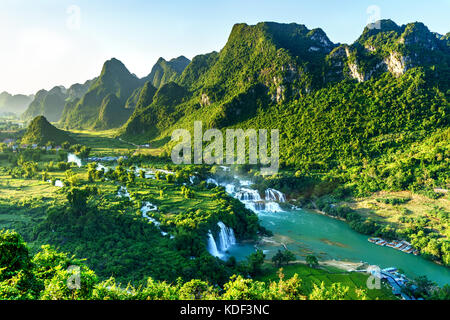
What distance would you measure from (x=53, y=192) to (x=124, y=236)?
21756mm

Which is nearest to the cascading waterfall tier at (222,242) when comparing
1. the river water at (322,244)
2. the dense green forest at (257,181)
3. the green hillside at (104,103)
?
the river water at (322,244)

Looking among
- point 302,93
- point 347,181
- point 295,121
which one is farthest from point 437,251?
point 302,93

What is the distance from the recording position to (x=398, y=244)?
104ft

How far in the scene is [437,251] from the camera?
2809 cm

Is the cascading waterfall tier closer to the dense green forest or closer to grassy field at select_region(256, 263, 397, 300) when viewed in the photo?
the dense green forest

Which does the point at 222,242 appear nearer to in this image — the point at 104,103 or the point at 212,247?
the point at 212,247

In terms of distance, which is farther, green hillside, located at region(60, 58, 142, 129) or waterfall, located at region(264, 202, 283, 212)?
green hillside, located at region(60, 58, 142, 129)
